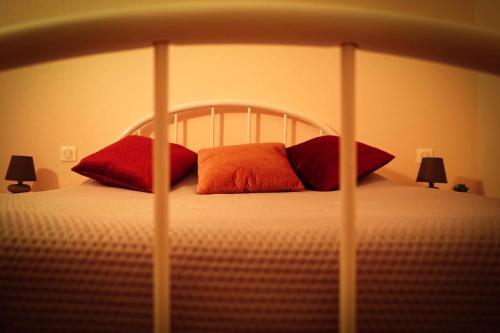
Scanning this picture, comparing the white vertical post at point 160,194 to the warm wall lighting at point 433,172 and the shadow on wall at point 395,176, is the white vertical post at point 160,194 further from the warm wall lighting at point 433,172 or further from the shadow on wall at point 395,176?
the shadow on wall at point 395,176

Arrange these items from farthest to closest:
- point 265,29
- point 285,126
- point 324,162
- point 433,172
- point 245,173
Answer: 1. point 285,126
2. point 433,172
3. point 324,162
4. point 245,173
5. point 265,29

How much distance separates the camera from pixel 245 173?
1156mm

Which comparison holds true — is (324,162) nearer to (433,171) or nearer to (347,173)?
(433,171)

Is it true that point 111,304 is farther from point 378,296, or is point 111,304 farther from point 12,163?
point 12,163

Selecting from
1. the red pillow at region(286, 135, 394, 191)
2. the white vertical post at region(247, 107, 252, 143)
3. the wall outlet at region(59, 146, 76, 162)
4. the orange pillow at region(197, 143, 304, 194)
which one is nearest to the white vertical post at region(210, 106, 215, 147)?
the white vertical post at region(247, 107, 252, 143)

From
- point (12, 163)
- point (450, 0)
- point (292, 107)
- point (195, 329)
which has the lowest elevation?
point (195, 329)

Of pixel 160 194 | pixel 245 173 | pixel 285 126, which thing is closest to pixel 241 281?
pixel 160 194

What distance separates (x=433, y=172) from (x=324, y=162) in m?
0.66

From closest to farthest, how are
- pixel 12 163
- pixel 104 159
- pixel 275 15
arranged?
pixel 275 15, pixel 104 159, pixel 12 163

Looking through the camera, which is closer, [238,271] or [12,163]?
[238,271]

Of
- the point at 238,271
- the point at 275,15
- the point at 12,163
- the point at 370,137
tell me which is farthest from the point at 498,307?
the point at 12,163

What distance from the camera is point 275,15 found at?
1.02ft

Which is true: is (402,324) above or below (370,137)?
below

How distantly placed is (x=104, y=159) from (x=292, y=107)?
1.07 meters
